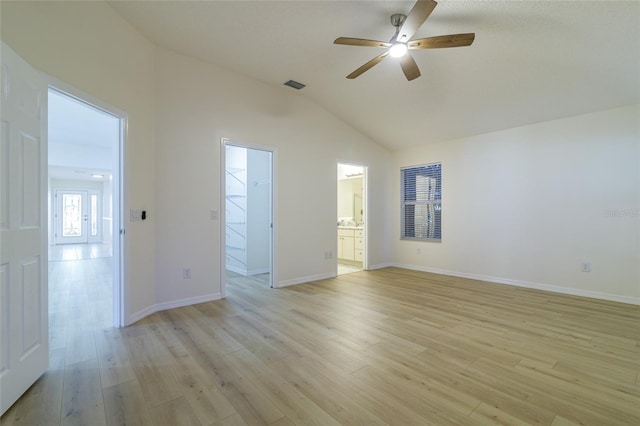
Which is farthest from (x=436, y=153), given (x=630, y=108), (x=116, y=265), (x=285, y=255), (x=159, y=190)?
(x=116, y=265)

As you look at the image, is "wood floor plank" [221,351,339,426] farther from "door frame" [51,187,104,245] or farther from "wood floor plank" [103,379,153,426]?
"door frame" [51,187,104,245]

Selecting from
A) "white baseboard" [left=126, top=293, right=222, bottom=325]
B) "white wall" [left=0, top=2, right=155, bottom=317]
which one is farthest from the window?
"white wall" [left=0, top=2, right=155, bottom=317]

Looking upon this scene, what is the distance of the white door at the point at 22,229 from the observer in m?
1.62

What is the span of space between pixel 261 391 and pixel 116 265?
2072mm

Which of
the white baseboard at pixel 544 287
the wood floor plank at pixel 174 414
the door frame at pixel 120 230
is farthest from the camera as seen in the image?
the white baseboard at pixel 544 287

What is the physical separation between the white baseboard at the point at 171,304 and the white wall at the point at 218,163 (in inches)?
1.1

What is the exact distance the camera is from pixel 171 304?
11.2ft

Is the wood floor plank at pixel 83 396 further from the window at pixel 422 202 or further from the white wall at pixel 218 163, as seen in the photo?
the window at pixel 422 202

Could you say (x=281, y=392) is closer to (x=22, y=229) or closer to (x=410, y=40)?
(x=22, y=229)

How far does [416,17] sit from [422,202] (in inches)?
161

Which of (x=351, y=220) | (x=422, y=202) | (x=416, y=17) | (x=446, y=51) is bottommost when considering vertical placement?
(x=351, y=220)

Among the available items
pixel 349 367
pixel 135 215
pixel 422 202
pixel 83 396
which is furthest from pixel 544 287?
pixel 135 215

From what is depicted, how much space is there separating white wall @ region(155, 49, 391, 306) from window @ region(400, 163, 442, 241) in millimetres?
1459

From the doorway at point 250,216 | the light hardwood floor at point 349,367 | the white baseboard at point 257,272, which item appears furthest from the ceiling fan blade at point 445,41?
the white baseboard at point 257,272
